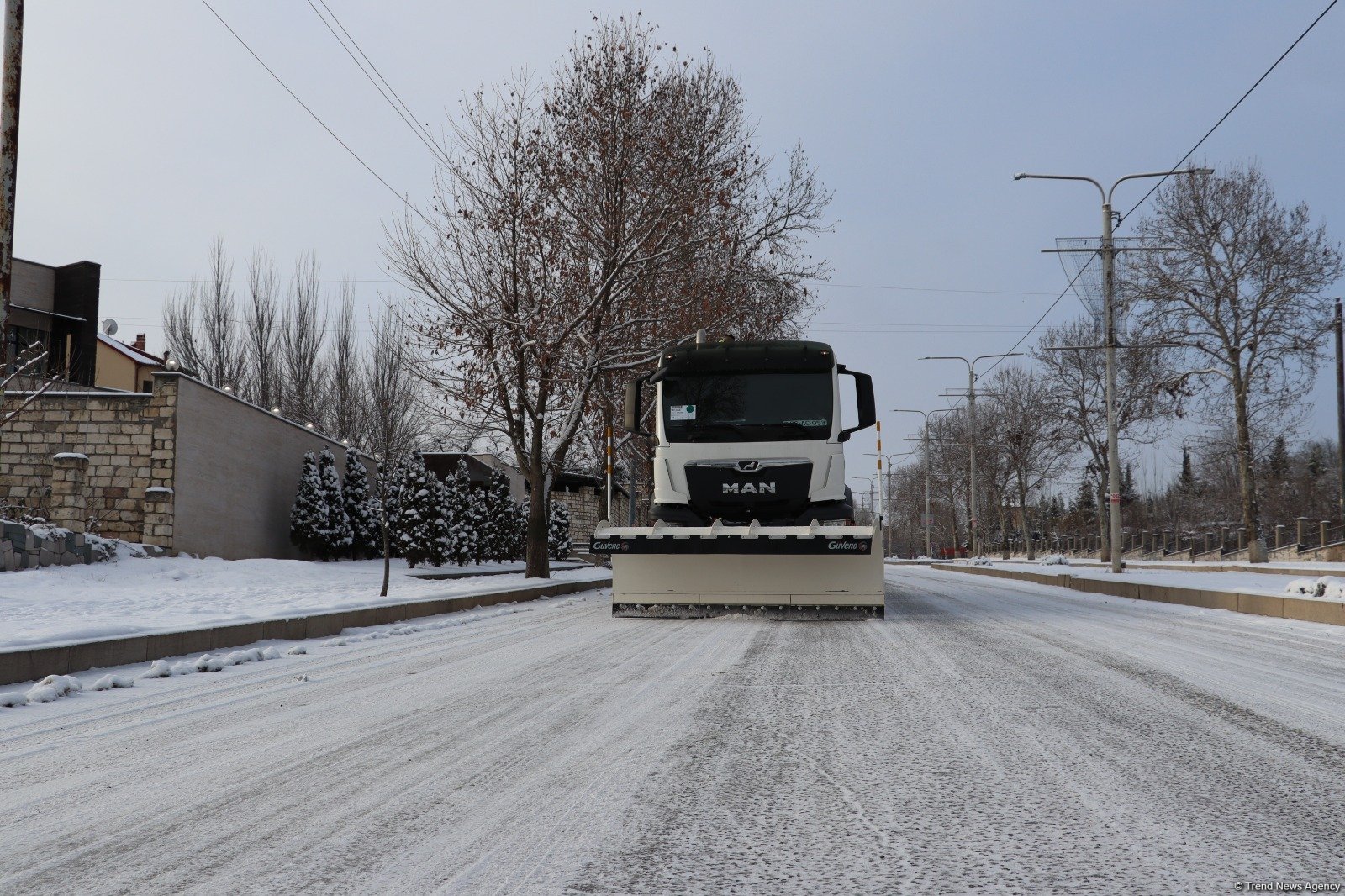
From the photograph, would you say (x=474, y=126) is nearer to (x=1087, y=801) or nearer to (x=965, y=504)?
(x=1087, y=801)

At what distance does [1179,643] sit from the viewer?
8852mm

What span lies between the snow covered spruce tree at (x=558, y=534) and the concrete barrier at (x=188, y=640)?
117ft

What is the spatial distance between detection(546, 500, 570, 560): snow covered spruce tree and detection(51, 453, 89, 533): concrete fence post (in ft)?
96.4

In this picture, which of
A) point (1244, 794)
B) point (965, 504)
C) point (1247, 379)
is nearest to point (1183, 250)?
point (1247, 379)

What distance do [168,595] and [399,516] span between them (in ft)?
55.9

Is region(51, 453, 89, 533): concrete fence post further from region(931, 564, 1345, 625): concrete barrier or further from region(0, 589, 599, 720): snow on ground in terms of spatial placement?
region(931, 564, 1345, 625): concrete barrier

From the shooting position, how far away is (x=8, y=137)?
31.8ft

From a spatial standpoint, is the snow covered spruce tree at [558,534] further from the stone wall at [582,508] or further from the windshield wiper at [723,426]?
the windshield wiper at [723,426]

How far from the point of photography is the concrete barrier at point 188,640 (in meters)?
6.88

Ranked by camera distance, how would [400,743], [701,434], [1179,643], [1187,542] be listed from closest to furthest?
[400,743] → [1179,643] → [701,434] → [1187,542]

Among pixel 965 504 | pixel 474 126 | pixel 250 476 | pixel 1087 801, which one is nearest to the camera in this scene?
pixel 1087 801

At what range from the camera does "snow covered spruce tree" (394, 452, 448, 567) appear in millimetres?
31516

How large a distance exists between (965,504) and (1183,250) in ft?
165

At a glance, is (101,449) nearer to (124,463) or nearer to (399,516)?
(124,463)
